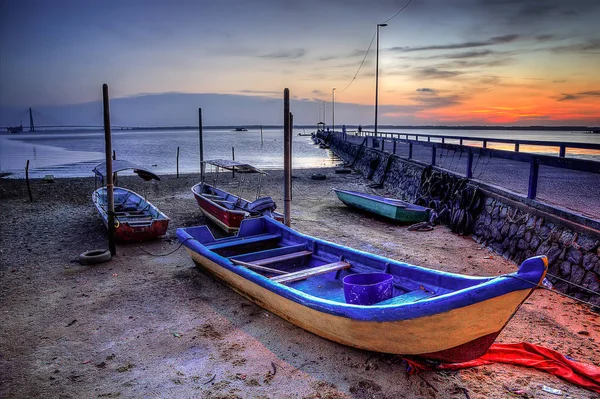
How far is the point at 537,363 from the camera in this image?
4.55 metres

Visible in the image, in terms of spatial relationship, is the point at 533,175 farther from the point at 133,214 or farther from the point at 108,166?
the point at 133,214

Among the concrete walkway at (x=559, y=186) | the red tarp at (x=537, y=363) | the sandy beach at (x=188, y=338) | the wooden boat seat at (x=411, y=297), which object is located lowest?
the sandy beach at (x=188, y=338)

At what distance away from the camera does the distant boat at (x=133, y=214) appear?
9.98 m

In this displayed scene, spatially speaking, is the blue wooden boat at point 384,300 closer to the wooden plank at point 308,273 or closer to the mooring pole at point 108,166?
the wooden plank at point 308,273

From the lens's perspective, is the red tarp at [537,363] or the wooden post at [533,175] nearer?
the red tarp at [537,363]

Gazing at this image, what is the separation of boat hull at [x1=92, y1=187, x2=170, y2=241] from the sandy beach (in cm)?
38

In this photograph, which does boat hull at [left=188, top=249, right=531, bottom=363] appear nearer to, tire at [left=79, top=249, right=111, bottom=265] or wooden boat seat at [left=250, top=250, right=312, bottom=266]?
wooden boat seat at [left=250, top=250, right=312, bottom=266]

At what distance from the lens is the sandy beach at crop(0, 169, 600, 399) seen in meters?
4.34

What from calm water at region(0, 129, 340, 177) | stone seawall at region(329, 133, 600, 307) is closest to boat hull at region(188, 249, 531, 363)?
stone seawall at region(329, 133, 600, 307)

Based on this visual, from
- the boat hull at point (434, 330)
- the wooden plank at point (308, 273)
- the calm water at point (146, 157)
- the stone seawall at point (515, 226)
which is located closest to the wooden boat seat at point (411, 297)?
the boat hull at point (434, 330)

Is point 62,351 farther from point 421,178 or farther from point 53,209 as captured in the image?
point 421,178

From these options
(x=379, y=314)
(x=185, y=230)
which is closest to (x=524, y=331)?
(x=379, y=314)

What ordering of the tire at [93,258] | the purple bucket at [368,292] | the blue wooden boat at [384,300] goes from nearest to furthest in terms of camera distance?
1. the blue wooden boat at [384,300]
2. the purple bucket at [368,292]
3. the tire at [93,258]

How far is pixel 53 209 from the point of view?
48.2ft
